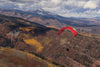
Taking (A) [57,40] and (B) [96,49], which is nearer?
(B) [96,49]

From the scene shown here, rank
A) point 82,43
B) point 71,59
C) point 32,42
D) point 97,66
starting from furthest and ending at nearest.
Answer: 1. point 32,42
2. point 82,43
3. point 71,59
4. point 97,66

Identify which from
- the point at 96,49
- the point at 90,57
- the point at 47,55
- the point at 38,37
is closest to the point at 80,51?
the point at 90,57

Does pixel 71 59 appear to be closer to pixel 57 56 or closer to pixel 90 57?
pixel 57 56

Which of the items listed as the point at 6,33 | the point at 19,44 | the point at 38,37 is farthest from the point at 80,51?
the point at 6,33

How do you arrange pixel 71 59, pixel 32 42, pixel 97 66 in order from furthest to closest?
pixel 32 42 → pixel 71 59 → pixel 97 66

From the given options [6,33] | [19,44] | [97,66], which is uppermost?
[6,33]

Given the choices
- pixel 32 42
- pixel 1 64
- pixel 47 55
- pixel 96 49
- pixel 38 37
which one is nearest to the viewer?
pixel 1 64

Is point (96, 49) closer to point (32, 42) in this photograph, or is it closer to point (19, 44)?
point (32, 42)

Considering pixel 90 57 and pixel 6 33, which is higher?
pixel 6 33

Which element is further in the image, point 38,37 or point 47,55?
point 38,37
